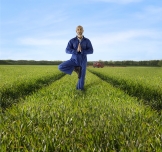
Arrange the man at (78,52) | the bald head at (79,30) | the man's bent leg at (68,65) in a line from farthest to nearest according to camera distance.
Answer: the man's bent leg at (68,65), the man at (78,52), the bald head at (79,30)

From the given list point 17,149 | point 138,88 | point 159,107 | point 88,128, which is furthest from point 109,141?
point 138,88

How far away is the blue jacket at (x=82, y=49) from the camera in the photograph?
9836mm

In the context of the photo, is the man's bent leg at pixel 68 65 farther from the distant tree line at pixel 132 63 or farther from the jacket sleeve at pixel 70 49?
the distant tree line at pixel 132 63

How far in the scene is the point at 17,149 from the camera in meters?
3.57

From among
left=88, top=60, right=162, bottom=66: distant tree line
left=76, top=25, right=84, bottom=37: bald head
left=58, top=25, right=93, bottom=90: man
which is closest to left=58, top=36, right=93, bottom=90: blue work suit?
left=58, top=25, right=93, bottom=90: man

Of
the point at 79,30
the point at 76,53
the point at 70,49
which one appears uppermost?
the point at 79,30

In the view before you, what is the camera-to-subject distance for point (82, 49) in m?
9.91

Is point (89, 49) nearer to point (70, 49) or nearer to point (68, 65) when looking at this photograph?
point (70, 49)

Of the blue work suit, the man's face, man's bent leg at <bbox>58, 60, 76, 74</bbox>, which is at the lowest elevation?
man's bent leg at <bbox>58, 60, 76, 74</bbox>

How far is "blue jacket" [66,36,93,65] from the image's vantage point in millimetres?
9836

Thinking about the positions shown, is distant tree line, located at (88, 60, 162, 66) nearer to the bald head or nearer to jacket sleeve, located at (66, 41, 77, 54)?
jacket sleeve, located at (66, 41, 77, 54)

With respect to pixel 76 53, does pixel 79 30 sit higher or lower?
higher

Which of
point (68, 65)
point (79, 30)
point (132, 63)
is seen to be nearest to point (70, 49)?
point (68, 65)

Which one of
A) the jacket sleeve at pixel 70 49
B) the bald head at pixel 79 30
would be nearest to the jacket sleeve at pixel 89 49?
the jacket sleeve at pixel 70 49
